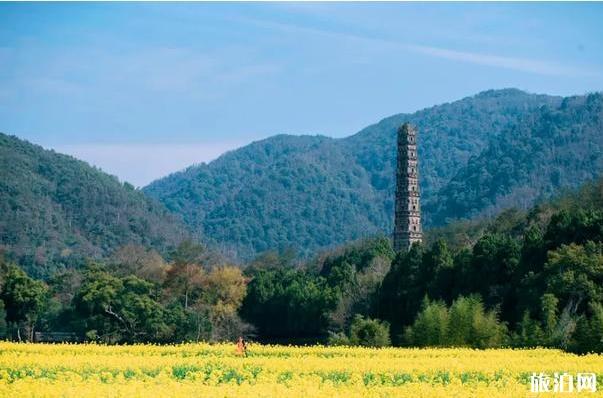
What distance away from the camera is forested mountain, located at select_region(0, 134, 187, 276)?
422ft

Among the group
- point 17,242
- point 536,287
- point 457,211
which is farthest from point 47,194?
point 536,287

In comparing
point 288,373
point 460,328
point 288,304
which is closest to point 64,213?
point 288,304

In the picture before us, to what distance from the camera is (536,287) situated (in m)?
46.5

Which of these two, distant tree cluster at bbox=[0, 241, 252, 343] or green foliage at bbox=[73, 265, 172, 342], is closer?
green foliage at bbox=[73, 265, 172, 342]

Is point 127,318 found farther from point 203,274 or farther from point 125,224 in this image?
point 125,224

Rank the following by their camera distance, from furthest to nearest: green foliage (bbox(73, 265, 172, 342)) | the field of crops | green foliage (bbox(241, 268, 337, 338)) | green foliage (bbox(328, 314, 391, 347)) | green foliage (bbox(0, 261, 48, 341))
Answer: green foliage (bbox(241, 268, 337, 338)) < green foliage (bbox(0, 261, 48, 341)) < green foliage (bbox(73, 265, 172, 342)) < green foliage (bbox(328, 314, 391, 347)) < the field of crops

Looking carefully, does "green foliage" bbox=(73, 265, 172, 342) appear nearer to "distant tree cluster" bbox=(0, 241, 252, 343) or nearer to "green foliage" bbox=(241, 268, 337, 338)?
"distant tree cluster" bbox=(0, 241, 252, 343)

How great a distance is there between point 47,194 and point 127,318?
93.7 meters

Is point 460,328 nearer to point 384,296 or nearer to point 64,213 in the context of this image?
point 384,296

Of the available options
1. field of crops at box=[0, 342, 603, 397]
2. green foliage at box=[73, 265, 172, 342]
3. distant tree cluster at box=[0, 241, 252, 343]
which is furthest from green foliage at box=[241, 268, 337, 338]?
field of crops at box=[0, 342, 603, 397]

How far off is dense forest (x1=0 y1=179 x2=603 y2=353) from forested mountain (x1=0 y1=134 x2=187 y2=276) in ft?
118

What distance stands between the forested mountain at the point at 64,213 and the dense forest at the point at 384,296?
3609cm

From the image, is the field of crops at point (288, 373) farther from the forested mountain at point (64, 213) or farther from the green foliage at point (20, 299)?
the forested mountain at point (64, 213)

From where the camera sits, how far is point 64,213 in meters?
148
